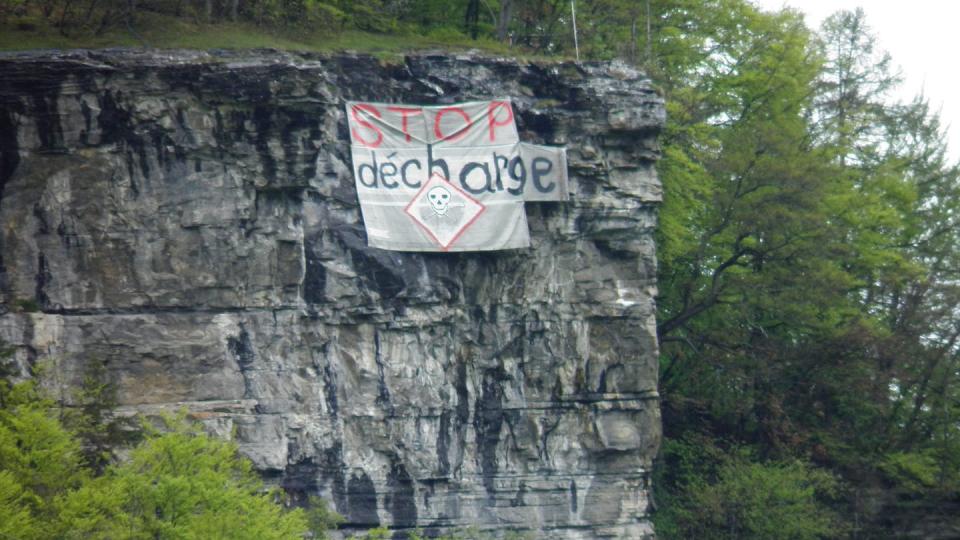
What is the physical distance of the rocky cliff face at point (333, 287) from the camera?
23.8 metres

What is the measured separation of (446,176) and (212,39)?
198 inches

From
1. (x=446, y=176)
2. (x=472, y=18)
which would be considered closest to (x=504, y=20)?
(x=472, y=18)

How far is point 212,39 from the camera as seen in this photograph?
26312 millimetres

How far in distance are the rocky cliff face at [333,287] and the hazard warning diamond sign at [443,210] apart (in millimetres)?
482

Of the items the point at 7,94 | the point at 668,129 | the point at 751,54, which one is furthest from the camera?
the point at 751,54

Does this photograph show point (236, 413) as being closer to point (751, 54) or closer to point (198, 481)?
point (198, 481)

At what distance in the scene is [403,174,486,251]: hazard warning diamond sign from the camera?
25.8 m

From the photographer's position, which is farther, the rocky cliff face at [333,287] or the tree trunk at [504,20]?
the tree trunk at [504,20]

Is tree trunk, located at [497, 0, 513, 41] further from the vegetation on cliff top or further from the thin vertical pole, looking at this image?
the thin vertical pole

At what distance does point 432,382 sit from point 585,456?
3.24 metres

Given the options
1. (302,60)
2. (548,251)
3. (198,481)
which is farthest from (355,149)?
(198,481)

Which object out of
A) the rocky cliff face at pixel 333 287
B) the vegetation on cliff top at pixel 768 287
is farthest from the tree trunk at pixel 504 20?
the rocky cliff face at pixel 333 287

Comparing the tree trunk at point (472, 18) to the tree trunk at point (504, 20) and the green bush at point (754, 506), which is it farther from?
the green bush at point (754, 506)

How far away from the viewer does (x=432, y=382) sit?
85.4 feet
